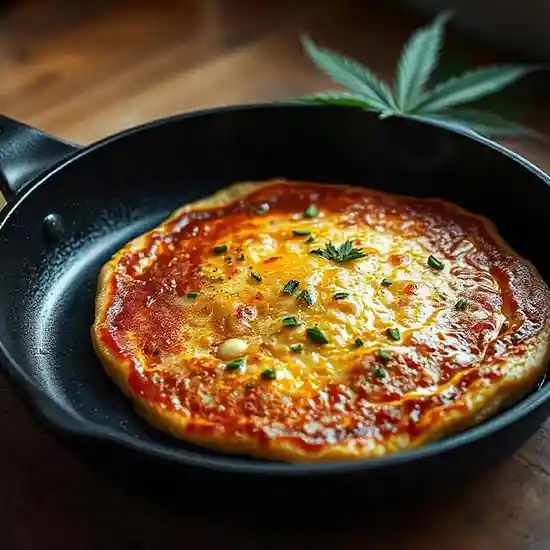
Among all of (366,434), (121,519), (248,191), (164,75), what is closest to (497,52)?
(164,75)

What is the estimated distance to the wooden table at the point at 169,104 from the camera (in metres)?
1.36

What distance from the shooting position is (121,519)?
139 cm

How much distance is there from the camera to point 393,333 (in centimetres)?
156

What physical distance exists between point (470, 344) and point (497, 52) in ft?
5.33

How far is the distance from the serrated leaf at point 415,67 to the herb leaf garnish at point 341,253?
59 centimetres

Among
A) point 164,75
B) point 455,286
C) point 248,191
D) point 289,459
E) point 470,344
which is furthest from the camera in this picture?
point 164,75

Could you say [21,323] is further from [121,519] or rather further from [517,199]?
[517,199]

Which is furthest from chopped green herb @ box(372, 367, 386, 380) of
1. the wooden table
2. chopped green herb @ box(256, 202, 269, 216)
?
chopped green herb @ box(256, 202, 269, 216)

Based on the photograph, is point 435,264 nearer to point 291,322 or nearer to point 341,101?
point 291,322

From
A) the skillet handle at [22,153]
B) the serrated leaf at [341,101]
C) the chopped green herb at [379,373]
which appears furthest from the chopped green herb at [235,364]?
the serrated leaf at [341,101]

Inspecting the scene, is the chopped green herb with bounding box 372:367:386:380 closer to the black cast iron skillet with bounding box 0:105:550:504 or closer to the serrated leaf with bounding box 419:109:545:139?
the black cast iron skillet with bounding box 0:105:550:504

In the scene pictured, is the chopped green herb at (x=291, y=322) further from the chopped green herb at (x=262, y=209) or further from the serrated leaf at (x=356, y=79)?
the serrated leaf at (x=356, y=79)

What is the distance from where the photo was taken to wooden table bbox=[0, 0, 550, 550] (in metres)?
1.36

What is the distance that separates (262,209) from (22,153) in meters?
0.55
